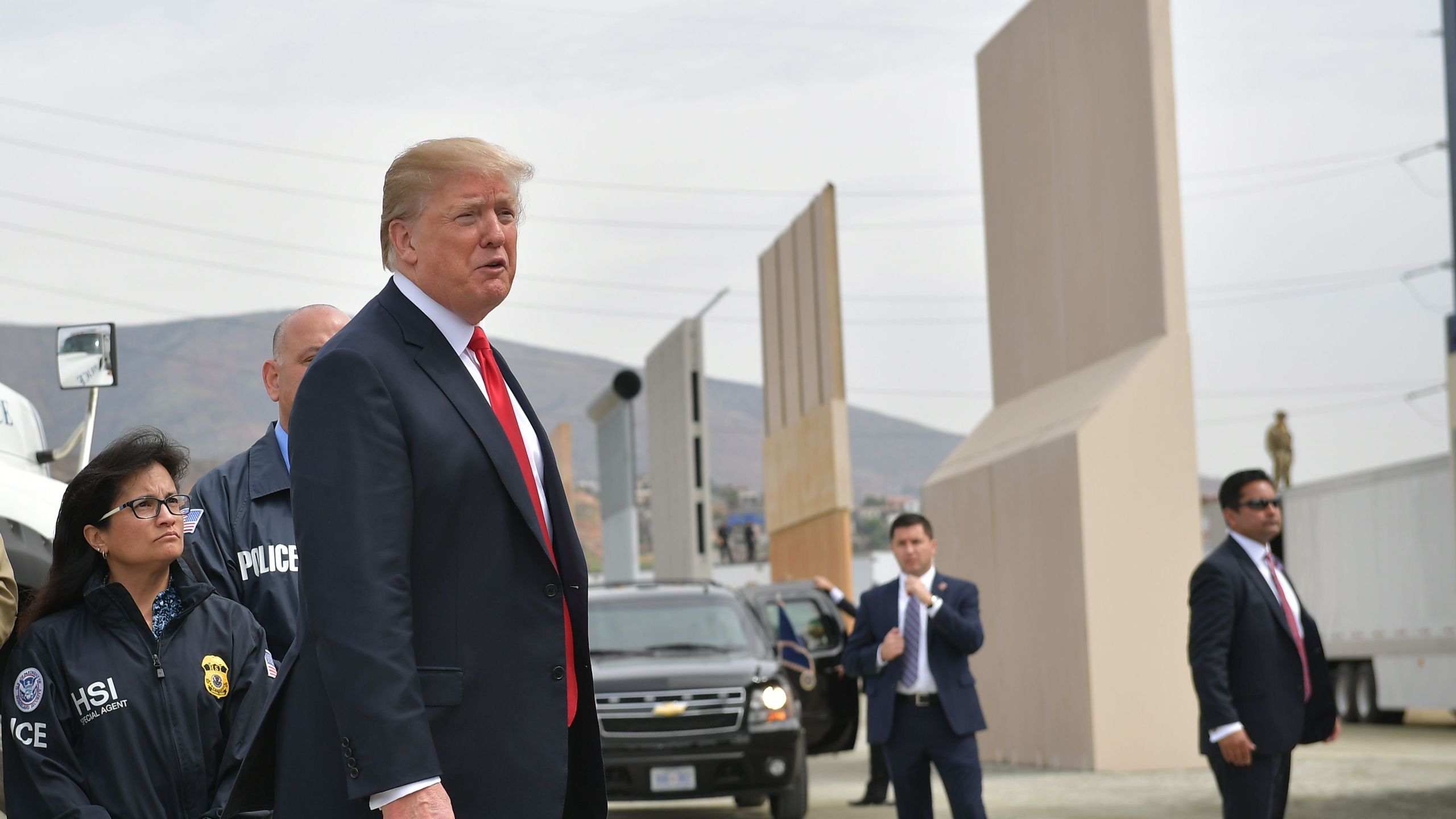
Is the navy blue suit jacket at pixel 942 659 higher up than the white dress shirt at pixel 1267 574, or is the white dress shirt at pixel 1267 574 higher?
the white dress shirt at pixel 1267 574

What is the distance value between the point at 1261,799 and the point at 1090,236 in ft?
34.0

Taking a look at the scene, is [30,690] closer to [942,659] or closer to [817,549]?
[942,659]

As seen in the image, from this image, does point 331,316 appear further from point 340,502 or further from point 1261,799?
point 1261,799

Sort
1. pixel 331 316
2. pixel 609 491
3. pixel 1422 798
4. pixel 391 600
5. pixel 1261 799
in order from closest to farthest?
1. pixel 391 600
2. pixel 331 316
3. pixel 1261 799
4. pixel 1422 798
5. pixel 609 491

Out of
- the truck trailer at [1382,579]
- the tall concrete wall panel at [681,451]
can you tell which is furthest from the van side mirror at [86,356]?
the tall concrete wall panel at [681,451]

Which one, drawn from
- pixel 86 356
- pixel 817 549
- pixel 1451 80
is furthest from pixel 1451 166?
pixel 817 549

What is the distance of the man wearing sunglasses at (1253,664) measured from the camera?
25.6 ft

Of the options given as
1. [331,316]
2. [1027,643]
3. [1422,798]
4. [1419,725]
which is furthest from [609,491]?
[331,316]

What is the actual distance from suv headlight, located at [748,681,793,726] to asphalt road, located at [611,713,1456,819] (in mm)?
1246

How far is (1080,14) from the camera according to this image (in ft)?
58.5

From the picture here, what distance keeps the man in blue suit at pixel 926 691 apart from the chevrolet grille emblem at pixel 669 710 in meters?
3.50

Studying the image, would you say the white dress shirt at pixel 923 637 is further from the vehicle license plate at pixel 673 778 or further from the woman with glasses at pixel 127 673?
the woman with glasses at pixel 127 673

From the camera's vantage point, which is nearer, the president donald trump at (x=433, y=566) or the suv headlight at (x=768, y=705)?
the president donald trump at (x=433, y=566)

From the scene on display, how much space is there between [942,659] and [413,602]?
654 centimetres
